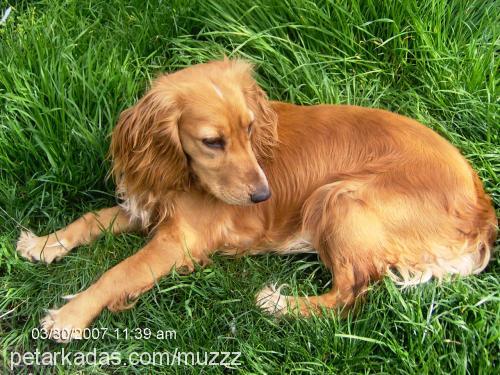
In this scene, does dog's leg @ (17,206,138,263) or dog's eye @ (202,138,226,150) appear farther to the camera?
dog's leg @ (17,206,138,263)

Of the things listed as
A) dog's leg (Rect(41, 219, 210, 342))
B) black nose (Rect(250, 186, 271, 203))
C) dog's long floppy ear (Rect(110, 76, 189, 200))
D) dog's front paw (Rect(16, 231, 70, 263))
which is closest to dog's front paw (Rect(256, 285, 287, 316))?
dog's leg (Rect(41, 219, 210, 342))

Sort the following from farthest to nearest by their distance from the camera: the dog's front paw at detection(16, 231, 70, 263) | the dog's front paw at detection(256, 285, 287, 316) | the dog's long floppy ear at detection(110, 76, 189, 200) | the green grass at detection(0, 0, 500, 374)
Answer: the dog's front paw at detection(16, 231, 70, 263), the dog's front paw at detection(256, 285, 287, 316), the dog's long floppy ear at detection(110, 76, 189, 200), the green grass at detection(0, 0, 500, 374)

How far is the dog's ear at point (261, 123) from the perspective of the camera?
119 inches

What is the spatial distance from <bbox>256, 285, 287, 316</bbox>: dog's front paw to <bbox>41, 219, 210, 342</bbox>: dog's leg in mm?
377

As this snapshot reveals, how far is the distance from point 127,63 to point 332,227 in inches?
69.6

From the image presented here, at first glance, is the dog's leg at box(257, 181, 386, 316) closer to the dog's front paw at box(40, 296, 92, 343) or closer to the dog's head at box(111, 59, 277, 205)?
the dog's head at box(111, 59, 277, 205)

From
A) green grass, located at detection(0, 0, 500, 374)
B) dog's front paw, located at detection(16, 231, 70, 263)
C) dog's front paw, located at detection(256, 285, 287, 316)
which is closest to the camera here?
green grass, located at detection(0, 0, 500, 374)

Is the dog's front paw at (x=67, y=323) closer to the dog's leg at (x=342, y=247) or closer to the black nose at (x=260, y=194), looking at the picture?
the dog's leg at (x=342, y=247)

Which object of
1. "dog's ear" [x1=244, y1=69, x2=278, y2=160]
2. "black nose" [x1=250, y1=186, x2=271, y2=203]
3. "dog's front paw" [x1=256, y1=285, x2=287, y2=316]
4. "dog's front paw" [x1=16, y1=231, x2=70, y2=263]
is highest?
"dog's ear" [x1=244, y1=69, x2=278, y2=160]

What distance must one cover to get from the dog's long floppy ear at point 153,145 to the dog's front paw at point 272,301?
695mm

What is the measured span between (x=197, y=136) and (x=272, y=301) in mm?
944

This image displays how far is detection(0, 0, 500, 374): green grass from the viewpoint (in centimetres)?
271

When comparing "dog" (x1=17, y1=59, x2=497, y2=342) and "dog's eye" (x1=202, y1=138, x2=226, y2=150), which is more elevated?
"dog's eye" (x1=202, y1=138, x2=226, y2=150)

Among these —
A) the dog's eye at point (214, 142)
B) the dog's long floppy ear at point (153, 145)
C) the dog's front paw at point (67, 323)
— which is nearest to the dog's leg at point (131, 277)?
the dog's front paw at point (67, 323)
